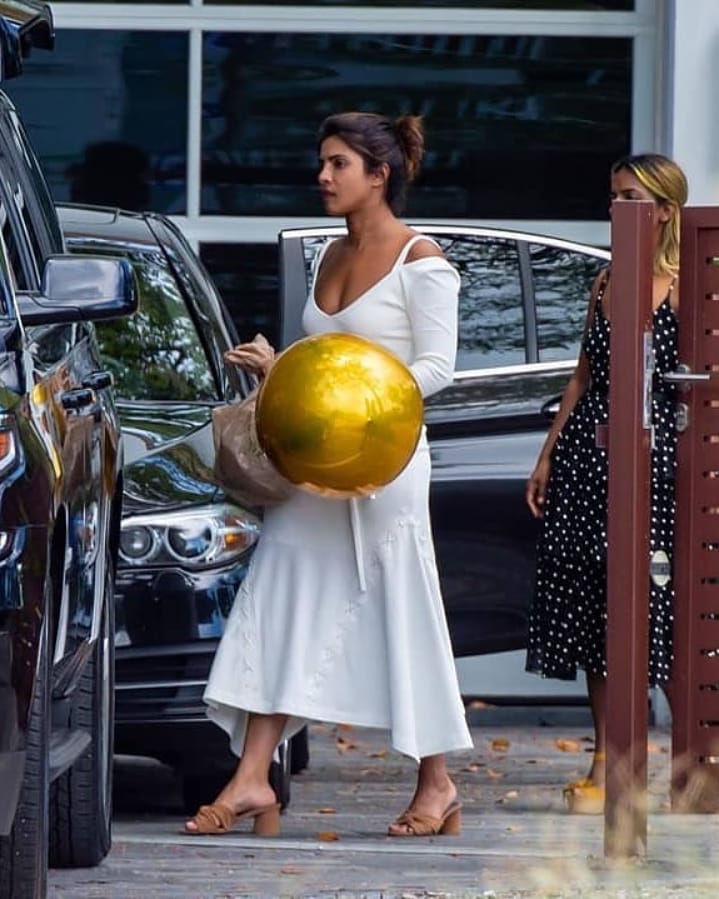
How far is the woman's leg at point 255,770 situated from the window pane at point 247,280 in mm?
4232

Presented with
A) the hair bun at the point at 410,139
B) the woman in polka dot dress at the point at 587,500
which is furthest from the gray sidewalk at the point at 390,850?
the hair bun at the point at 410,139

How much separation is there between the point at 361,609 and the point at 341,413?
0.64m

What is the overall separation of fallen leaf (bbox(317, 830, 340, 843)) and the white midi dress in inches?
12.3

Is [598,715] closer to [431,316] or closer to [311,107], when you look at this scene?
[431,316]

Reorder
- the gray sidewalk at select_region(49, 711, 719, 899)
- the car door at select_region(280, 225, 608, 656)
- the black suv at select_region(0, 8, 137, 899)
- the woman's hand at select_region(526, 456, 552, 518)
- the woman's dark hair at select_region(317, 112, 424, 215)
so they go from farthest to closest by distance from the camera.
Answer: the car door at select_region(280, 225, 608, 656), the woman's hand at select_region(526, 456, 552, 518), the woman's dark hair at select_region(317, 112, 424, 215), the gray sidewalk at select_region(49, 711, 719, 899), the black suv at select_region(0, 8, 137, 899)

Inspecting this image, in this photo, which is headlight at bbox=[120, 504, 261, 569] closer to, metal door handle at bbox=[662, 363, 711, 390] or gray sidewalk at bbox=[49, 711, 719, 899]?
gray sidewalk at bbox=[49, 711, 719, 899]

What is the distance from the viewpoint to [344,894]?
638 cm

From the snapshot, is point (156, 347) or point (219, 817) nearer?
point (219, 817)

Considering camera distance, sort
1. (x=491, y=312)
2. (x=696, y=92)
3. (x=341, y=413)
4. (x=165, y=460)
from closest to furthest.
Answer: (x=341, y=413), (x=165, y=460), (x=491, y=312), (x=696, y=92)

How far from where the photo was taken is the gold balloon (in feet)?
23.5

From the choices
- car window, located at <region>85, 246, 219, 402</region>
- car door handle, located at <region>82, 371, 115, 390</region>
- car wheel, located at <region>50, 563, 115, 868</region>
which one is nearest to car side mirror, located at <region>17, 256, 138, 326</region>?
car door handle, located at <region>82, 371, 115, 390</region>

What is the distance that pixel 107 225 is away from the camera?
9258 mm

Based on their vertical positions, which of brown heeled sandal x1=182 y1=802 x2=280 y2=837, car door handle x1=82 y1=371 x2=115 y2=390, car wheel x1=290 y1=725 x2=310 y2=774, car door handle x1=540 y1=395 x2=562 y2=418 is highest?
car door handle x1=82 y1=371 x2=115 y2=390

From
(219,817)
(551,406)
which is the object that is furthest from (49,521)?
(551,406)
